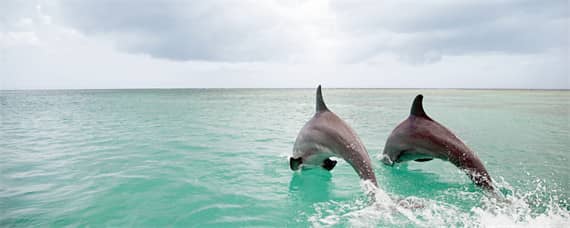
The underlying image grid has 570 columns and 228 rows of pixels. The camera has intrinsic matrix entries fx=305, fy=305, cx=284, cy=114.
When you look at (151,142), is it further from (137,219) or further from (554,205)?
(554,205)

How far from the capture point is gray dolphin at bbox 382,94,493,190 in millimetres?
4398

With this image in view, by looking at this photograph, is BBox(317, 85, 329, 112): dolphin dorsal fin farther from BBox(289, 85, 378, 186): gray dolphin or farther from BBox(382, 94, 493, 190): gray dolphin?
BBox(382, 94, 493, 190): gray dolphin

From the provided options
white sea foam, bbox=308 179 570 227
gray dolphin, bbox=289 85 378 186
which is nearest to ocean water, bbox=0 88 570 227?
white sea foam, bbox=308 179 570 227

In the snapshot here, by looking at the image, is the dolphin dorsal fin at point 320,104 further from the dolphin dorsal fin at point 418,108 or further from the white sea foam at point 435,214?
the white sea foam at point 435,214

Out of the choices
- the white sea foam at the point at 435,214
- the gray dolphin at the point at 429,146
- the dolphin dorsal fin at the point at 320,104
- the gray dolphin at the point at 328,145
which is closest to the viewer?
the white sea foam at the point at 435,214

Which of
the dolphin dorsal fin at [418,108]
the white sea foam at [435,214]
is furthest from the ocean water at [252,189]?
the dolphin dorsal fin at [418,108]

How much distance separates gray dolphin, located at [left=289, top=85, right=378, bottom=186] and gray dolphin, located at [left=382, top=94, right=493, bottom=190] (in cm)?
122

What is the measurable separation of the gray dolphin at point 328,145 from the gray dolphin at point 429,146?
4.00ft

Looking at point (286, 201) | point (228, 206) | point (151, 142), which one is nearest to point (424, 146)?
point (286, 201)

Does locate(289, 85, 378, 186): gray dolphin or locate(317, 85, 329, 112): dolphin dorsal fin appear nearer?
locate(289, 85, 378, 186): gray dolphin

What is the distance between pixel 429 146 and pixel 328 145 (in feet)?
5.36

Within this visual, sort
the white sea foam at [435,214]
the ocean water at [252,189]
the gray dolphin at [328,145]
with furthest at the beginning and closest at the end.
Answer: the gray dolphin at [328,145] → the ocean water at [252,189] → the white sea foam at [435,214]

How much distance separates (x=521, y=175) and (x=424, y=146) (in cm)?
271

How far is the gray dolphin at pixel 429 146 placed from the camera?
4398 millimetres
